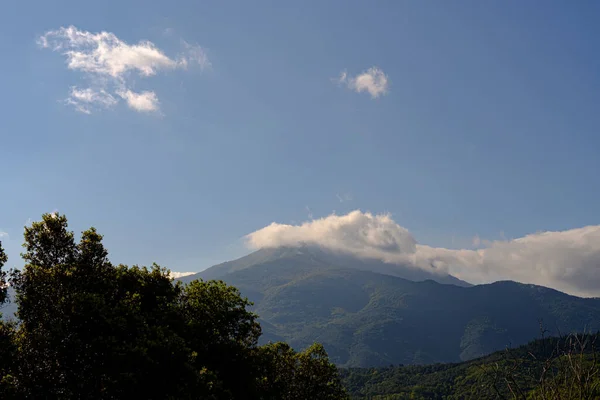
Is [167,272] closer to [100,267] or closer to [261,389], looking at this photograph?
[100,267]

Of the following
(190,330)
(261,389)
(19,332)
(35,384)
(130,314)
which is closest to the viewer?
(35,384)

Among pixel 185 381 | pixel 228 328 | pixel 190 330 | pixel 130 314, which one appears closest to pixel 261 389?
pixel 228 328

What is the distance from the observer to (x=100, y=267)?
90.5 feet

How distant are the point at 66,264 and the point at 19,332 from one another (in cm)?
454

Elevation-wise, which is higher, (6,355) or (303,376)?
(6,355)

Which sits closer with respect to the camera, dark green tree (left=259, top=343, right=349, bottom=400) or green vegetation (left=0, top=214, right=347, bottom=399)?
green vegetation (left=0, top=214, right=347, bottom=399)

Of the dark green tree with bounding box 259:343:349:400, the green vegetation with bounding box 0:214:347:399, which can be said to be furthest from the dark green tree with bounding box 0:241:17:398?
the dark green tree with bounding box 259:343:349:400

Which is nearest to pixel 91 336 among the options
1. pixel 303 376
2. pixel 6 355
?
pixel 6 355

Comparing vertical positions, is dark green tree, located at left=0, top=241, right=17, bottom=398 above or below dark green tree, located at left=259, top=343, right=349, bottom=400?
above

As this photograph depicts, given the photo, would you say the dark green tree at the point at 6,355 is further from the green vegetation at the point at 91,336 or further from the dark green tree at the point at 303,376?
Answer: the dark green tree at the point at 303,376

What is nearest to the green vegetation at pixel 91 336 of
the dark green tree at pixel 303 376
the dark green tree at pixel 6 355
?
the dark green tree at pixel 6 355

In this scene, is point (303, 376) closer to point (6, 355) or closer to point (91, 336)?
point (91, 336)

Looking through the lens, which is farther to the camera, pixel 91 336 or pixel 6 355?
pixel 91 336

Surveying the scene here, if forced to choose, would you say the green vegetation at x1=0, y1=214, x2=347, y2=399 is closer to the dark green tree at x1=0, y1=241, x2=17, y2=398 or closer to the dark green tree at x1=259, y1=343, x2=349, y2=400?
the dark green tree at x1=0, y1=241, x2=17, y2=398
